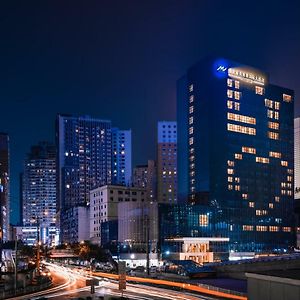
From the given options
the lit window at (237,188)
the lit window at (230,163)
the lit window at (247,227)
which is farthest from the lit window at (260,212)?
the lit window at (230,163)

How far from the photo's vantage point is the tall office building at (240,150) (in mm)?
174000

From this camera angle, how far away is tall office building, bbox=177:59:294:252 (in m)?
174

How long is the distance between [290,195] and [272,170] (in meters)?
14.1

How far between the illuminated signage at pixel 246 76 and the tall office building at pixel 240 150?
0.37 m

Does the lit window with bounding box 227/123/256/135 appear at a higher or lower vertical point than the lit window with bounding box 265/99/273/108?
lower

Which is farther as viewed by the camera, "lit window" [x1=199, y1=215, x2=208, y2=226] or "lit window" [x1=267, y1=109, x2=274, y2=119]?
"lit window" [x1=267, y1=109, x2=274, y2=119]

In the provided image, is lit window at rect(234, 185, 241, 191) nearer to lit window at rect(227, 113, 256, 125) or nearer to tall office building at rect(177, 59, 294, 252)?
tall office building at rect(177, 59, 294, 252)

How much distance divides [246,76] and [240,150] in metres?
27.9

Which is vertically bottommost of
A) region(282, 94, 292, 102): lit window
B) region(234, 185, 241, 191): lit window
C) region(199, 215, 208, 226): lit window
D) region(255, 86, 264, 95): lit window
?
region(199, 215, 208, 226): lit window

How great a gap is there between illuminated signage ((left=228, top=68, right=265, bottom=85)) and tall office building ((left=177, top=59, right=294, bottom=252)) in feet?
1.21

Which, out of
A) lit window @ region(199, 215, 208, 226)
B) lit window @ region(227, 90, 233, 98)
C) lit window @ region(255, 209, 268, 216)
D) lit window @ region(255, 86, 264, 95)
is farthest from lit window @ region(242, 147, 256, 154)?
lit window @ region(199, 215, 208, 226)

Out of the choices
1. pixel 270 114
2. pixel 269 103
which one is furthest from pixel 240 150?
pixel 269 103

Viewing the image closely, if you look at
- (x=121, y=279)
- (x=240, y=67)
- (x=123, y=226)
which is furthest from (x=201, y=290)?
(x=240, y=67)

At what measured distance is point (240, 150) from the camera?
18012 cm
